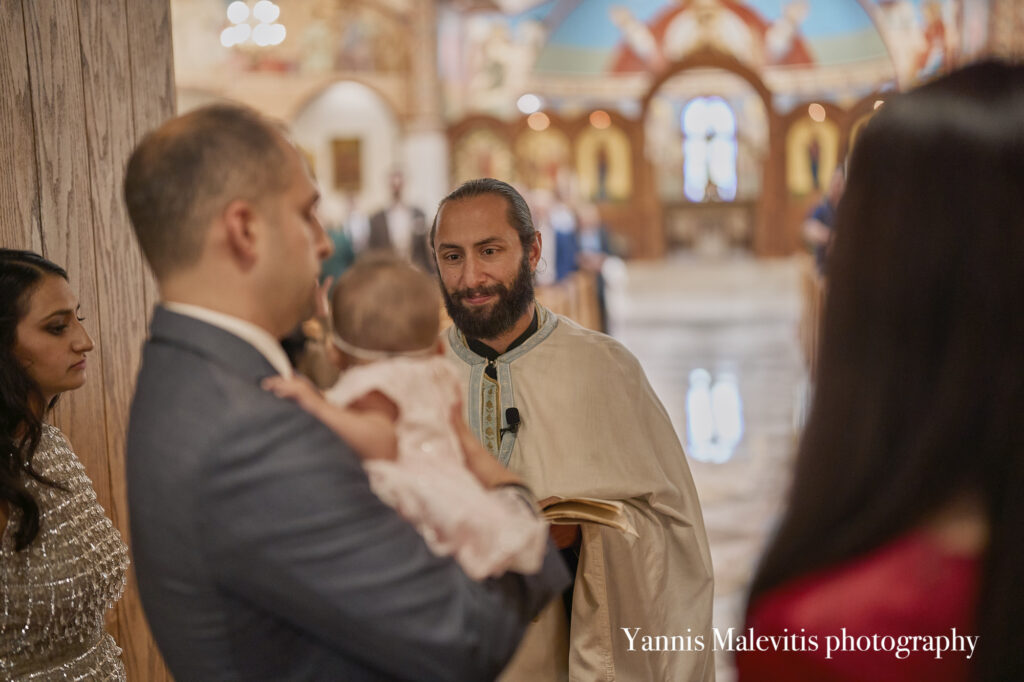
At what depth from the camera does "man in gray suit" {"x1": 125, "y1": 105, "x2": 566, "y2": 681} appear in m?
1.30

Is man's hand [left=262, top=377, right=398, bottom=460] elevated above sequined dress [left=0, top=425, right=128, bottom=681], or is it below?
above

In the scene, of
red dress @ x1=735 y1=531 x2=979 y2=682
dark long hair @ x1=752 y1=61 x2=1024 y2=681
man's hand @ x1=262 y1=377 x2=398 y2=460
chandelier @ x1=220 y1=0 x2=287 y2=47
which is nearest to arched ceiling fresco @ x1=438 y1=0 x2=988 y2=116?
chandelier @ x1=220 y1=0 x2=287 y2=47

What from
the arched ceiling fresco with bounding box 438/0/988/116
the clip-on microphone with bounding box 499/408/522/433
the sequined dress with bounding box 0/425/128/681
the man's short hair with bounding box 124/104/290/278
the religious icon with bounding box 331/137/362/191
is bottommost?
the sequined dress with bounding box 0/425/128/681

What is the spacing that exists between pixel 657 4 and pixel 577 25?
2.12 m

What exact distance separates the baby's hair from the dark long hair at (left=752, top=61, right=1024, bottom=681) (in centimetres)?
66

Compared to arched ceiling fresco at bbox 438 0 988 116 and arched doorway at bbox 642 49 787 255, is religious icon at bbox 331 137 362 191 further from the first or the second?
arched doorway at bbox 642 49 787 255

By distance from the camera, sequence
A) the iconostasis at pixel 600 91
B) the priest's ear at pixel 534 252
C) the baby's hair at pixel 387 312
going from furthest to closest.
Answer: the iconostasis at pixel 600 91 → the priest's ear at pixel 534 252 → the baby's hair at pixel 387 312

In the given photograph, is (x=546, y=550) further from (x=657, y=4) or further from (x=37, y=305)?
(x=657, y=4)

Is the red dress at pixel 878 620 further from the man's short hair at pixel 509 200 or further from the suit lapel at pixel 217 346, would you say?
the man's short hair at pixel 509 200

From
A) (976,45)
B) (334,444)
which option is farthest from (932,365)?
(976,45)

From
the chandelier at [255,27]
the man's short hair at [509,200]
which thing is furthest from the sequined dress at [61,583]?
the chandelier at [255,27]

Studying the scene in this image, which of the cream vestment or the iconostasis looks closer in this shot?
the cream vestment

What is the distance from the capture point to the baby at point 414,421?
1.43 m

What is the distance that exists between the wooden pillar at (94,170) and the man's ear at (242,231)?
1725 millimetres
